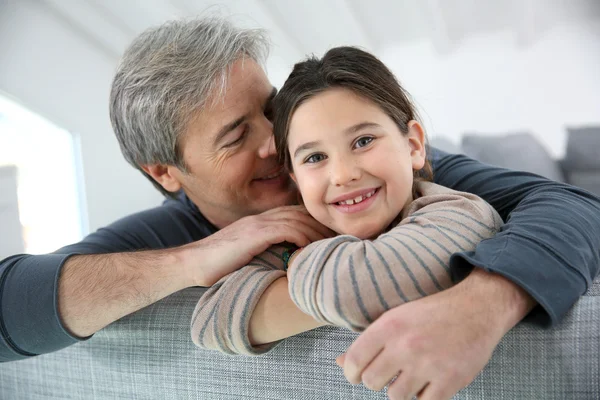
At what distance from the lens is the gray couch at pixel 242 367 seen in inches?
29.7

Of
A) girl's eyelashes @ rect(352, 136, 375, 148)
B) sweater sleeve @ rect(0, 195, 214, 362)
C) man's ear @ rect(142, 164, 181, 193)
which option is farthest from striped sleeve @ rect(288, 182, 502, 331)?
man's ear @ rect(142, 164, 181, 193)

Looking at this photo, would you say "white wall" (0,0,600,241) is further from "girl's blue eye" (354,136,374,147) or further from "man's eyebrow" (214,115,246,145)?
"girl's blue eye" (354,136,374,147)

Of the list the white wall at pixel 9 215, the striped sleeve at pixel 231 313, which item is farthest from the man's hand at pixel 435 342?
the white wall at pixel 9 215

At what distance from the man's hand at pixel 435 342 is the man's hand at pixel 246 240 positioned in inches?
17.0

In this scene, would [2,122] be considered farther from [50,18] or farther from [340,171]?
[340,171]

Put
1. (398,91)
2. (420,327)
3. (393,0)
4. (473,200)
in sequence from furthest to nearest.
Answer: (393,0), (398,91), (473,200), (420,327)

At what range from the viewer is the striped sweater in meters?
0.76

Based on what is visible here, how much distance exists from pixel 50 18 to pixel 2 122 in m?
0.64

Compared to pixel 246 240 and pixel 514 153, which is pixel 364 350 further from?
pixel 514 153

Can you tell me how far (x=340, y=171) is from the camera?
3.27ft

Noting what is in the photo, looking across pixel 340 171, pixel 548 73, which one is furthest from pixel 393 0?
pixel 340 171

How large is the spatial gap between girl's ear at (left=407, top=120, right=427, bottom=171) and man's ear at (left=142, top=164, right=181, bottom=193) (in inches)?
29.3

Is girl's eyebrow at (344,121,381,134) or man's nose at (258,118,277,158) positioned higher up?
girl's eyebrow at (344,121,381,134)

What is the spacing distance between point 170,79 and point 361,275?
36.0 inches
